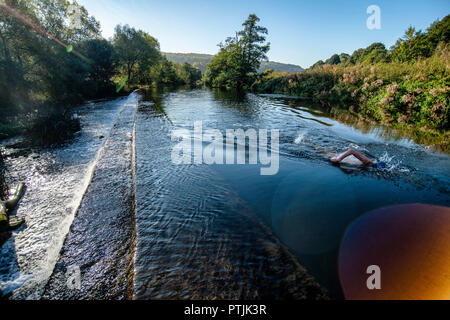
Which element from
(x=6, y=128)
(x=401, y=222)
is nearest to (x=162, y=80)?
(x=6, y=128)

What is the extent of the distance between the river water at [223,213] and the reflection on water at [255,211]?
2 cm

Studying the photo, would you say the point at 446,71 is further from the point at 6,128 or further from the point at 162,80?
the point at 162,80

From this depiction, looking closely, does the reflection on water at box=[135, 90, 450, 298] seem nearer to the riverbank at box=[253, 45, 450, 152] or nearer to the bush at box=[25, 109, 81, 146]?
the riverbank at box=[253, 45, 450, 152]

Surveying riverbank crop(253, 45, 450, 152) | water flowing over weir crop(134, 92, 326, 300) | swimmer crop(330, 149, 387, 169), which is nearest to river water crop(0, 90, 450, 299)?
water flowing over weir crop(134, 92, 326, 300)

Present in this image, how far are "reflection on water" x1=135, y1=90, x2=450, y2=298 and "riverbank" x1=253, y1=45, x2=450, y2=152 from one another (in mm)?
3688

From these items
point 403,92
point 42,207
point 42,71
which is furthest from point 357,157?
point 42,71

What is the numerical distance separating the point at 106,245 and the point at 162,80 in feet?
209

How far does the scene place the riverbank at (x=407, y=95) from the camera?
831 centimetres

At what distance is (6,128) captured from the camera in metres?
7.24

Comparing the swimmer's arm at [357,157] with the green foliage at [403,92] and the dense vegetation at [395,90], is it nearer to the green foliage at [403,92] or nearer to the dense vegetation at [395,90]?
the dense vegetation at [395,90]

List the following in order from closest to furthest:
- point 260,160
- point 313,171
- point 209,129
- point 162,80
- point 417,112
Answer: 1. point 313,171
2. point 260,160
3. point 209,129
4. point 417,112
5. point 162,80

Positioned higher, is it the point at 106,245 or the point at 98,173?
the point at 98,173

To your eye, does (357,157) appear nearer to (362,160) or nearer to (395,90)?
(362,160)

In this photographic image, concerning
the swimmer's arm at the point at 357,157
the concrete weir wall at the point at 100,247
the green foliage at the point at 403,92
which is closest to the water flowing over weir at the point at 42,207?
the concrete weir wall at the point at 100,247
